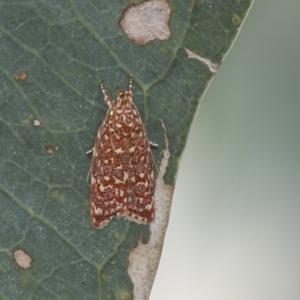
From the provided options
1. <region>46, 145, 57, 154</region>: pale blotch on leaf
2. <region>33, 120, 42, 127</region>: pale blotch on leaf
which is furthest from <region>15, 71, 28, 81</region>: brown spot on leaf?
<region>46, 145, 57, 154</region>: pale blotch on leaf

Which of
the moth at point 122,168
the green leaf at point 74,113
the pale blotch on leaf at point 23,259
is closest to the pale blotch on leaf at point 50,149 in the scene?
the green leaf at point 74,113

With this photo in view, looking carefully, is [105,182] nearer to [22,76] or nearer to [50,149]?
[50,149]

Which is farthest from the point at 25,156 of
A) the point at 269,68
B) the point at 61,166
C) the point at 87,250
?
the point at 269,68

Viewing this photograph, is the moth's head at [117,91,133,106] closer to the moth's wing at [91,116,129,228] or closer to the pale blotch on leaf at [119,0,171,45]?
the moth's wing at [91,116,129,228]

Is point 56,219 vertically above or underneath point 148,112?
underneath

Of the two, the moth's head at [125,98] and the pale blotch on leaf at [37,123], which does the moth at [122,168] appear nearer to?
the moth's head at [125,98]

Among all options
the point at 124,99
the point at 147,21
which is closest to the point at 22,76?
the point at 124,99

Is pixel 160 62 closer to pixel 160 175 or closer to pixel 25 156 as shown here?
pixel 160 175
